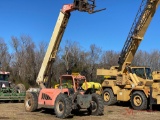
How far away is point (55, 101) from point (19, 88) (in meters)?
11.5

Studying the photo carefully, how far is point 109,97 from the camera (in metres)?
23.4

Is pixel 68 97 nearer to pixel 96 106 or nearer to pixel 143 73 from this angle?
pixel 96 106

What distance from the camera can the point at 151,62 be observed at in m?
79.8

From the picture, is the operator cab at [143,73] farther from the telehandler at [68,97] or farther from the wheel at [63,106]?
the wheel at [63,106]

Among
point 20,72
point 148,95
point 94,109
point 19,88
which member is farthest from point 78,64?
point 94,109

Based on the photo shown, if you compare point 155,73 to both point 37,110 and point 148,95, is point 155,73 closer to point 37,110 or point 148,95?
point 148,95

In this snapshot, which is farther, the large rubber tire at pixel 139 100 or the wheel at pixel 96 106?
the large rubber tire at pixel 139 100

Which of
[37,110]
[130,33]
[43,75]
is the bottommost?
[37,110]

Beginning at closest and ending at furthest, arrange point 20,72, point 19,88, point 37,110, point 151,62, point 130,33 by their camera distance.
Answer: point 37,110
point 130,33
point 19,88
point 20,72
point 151,62

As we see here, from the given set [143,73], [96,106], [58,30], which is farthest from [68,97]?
[143,73]

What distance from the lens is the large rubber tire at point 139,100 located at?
1991cm

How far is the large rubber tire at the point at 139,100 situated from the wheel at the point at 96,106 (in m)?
5.37

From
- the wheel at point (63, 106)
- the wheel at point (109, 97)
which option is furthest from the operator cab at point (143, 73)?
the wheel at point (63, 106)

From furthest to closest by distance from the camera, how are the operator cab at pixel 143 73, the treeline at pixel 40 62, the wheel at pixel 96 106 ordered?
the treeline at pixel 40 62, the operator cab at pixel 143 73, the wheel at pixel 96 106
